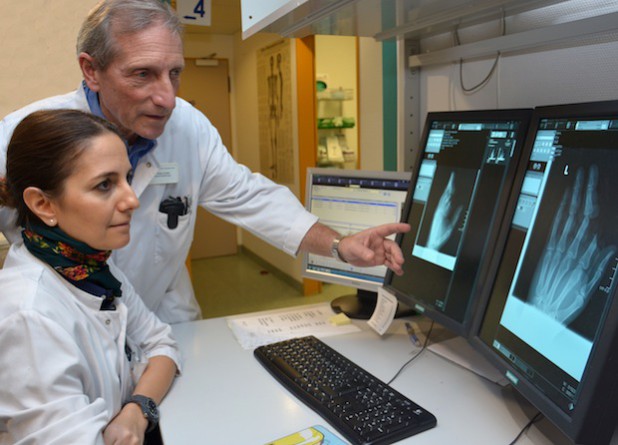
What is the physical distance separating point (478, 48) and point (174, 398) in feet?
3.60

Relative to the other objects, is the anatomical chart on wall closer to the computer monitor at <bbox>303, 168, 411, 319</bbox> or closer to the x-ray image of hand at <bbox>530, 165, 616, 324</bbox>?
the computer monitor at <bbox>303, 168, 411, 319</bbox>

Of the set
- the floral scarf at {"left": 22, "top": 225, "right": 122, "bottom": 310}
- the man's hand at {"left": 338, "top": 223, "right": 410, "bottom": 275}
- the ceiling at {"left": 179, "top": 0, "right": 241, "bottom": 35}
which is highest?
the ceiling at {"left": 179, "top": 0, "right": 241, "bottom": 35}

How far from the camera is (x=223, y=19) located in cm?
493

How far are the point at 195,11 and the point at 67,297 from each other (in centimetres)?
259

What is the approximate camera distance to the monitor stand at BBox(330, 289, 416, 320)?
1.46 metres

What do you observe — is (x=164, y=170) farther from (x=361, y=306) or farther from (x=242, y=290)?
(x=242, y=290)

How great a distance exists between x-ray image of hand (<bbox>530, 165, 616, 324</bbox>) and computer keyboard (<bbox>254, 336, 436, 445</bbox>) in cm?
30

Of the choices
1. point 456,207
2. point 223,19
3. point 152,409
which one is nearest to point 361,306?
point 456,207

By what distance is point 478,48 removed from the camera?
1299mm

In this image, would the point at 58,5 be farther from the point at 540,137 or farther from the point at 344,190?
the point at 540,137

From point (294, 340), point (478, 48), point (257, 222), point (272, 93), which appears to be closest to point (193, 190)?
point (257, 222)

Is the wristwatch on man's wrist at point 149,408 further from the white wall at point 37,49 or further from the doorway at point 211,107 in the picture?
the doorway at point 211,107

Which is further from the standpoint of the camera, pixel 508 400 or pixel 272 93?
pixel 272 93

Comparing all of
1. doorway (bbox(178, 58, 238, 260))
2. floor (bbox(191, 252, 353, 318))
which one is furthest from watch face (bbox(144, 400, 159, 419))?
doorway (bbox(178, 58, 238, 260))
